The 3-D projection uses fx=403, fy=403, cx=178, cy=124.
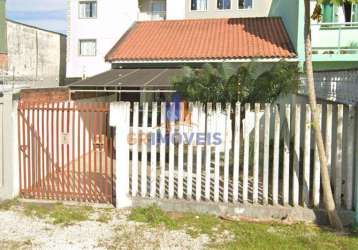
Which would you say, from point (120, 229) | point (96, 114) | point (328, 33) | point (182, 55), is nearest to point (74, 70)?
point (182, 55)

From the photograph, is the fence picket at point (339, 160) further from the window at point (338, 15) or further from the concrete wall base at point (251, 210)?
the window at point (338, 15)

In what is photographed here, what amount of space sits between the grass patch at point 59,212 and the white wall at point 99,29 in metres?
26.0

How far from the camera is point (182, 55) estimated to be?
18531mm

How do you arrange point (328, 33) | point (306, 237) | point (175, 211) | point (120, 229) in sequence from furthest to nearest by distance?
point (328, 33) < point (175, 211) < point (120, 229) < point (306, 237)

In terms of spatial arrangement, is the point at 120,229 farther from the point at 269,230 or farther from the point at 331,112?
the point at 331,112

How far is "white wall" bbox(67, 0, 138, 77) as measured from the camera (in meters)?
34.0

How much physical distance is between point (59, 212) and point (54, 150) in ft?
6.45

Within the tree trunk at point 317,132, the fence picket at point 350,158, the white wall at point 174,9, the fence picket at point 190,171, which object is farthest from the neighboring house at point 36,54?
the fence picket at point 350,158

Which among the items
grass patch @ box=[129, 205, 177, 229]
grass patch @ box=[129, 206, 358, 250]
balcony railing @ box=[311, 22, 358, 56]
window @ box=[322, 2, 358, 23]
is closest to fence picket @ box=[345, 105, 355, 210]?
grass patch @ box=[129, 206, 358, 250]

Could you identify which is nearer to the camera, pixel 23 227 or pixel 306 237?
pixel 306 237

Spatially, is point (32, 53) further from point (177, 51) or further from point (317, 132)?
point (317, 132)

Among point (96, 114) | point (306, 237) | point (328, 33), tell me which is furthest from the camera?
point (328, 33)

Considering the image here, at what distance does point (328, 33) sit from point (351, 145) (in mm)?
12201

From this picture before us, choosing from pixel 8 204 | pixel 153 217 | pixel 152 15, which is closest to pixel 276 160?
pixel 153 217
